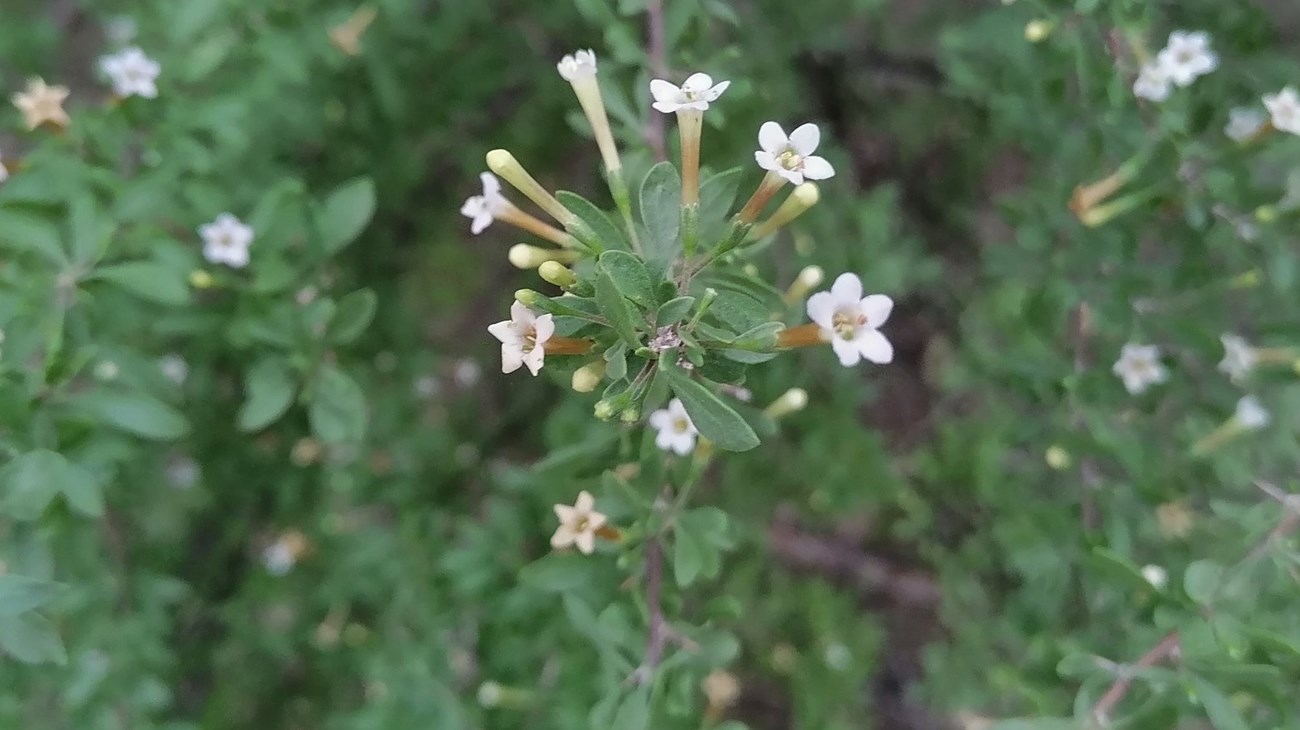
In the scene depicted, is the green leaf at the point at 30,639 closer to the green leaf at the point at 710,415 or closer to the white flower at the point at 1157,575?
the green leaf at the point at 710,415

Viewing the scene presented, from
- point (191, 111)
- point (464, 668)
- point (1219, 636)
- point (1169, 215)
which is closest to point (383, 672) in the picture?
point (464, 668)

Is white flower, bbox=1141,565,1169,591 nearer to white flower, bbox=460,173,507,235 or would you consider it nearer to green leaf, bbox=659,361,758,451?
green leaf, bbox=659,361,758,451

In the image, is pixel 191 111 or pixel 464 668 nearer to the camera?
pixel 191 111

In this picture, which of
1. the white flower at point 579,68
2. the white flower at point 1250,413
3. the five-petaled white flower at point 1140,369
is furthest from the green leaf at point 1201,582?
the white flower at point 579,68

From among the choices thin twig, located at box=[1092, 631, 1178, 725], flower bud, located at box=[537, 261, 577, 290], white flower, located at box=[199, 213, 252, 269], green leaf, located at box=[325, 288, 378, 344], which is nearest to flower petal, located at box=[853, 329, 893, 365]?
flower bud, located at box=[537, 261, 577, 290]

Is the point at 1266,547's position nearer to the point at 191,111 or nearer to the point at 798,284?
the point at 798,284

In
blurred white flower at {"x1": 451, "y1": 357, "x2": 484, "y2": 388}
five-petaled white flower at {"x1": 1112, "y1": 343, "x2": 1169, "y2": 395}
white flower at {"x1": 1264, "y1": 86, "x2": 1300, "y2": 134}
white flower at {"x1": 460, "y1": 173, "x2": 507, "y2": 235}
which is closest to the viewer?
white flower at {"x1": 460, "y1": 173, "x2": 507, "y2": 235}
